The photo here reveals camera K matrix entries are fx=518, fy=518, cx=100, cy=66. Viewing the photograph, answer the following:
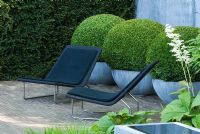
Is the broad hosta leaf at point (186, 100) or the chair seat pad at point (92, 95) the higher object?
the broad hosta leaf at point (186, 100)

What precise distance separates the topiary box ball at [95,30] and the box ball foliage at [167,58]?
2234 mm

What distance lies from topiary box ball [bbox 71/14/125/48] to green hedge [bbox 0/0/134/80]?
1138 millimetres

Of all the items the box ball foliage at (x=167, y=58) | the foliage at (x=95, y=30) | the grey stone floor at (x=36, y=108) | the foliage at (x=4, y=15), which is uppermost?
the foliage at (x=4, y=15)

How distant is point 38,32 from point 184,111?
21.2ft

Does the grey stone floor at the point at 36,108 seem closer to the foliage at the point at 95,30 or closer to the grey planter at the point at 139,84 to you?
the grey planter at the point at 139,84

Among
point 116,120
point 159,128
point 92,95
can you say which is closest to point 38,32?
point 92,95

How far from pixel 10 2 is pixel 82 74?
316cm

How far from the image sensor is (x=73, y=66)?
863cm

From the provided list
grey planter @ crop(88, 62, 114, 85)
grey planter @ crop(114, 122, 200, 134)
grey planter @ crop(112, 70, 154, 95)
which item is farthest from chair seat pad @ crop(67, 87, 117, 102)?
grey planter @ crop(114, 122, 200, 134)

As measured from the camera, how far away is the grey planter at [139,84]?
8.70 metres

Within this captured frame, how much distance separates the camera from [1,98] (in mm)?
8742

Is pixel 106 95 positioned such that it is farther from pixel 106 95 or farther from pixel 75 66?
pixel 75 66

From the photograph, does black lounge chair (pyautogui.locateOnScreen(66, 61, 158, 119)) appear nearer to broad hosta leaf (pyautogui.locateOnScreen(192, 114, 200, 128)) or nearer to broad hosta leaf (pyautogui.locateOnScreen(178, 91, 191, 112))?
broad hosta leaf (pyautogui.locateOnScreen(178, 91, 191, 112))

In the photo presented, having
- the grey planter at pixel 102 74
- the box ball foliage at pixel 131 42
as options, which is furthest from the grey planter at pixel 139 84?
the grey planter at pixel 102 74
